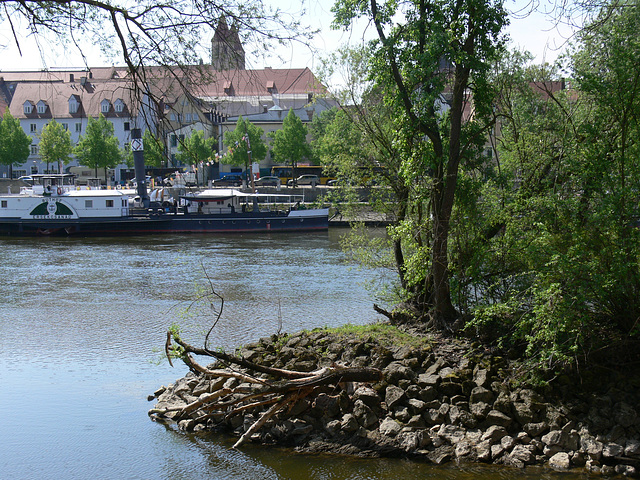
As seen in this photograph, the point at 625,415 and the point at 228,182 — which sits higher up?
the point at 228,182

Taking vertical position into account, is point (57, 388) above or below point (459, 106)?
below

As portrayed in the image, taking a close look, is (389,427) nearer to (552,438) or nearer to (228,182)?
(552,438)

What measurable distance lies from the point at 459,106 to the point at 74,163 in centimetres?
5732

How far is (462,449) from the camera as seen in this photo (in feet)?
27.7

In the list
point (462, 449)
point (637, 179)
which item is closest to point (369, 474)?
point (462, 449)

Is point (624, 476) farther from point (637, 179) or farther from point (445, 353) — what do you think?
point (637, 179)

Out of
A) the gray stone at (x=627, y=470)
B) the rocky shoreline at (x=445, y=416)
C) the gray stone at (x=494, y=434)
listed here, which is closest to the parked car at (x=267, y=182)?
the rocky shoreline at (x=445, y=416)

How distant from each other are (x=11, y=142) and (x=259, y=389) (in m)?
53.7

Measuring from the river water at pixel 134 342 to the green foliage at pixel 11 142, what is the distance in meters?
27.9

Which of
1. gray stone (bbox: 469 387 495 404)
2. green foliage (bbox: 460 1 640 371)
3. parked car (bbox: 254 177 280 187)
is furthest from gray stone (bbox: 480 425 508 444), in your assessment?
parked car (bbox: 254 177 280 187)

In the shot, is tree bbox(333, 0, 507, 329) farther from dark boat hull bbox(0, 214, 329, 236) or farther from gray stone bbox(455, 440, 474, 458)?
dark boat hull bbox(0, 214, 329, 236)

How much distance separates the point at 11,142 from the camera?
55.5 m

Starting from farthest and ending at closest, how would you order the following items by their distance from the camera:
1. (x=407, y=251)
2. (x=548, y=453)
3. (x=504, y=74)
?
(x=504, y=74) < (x=407, y=251) < (x=548, y=453)

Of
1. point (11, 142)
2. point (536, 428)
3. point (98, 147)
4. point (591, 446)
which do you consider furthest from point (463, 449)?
point (11, 142)
